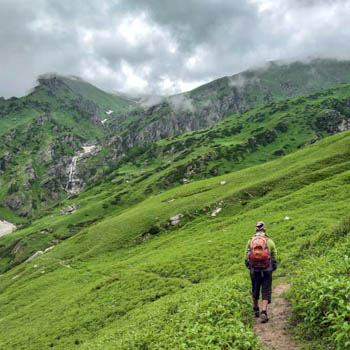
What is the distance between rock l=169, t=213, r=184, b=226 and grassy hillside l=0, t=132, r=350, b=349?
43.9 inches

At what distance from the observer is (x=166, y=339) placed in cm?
1550

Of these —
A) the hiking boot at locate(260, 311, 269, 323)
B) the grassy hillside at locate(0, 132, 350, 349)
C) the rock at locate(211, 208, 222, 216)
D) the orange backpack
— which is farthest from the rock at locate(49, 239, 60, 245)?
the hiking boot at locate(260, 311, 269, 323)

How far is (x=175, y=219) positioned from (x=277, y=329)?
181 ft

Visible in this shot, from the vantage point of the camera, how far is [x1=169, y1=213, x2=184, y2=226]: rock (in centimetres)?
6793

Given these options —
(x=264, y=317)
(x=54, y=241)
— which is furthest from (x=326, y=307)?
(x=54, y=241)

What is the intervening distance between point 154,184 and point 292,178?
450 ft

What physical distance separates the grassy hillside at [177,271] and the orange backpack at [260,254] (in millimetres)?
2693

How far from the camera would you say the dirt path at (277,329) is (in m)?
12.7

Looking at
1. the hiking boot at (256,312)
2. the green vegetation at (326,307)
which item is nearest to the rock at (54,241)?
the hiking boot at (256,312)

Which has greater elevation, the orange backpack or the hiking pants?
the orange backpack

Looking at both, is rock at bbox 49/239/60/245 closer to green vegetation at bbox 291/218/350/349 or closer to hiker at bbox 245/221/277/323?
hiker at bbox 245/221/277/323

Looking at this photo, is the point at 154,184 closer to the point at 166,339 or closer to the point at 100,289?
the point at 100,289

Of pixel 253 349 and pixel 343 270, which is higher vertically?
pixel 343 270

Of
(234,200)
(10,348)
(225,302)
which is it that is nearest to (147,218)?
(234,200)
